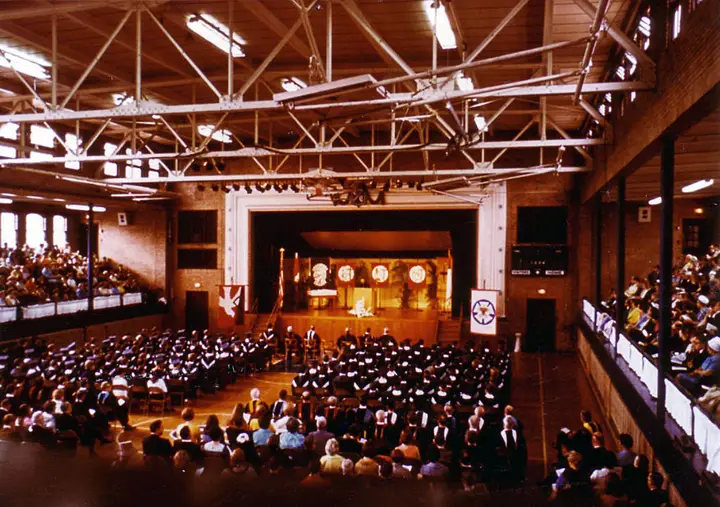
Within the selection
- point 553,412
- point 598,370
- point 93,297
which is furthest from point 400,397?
point 93,297

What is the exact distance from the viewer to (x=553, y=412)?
14.2 m

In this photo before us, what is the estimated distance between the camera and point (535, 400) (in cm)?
1547

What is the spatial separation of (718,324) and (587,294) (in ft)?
46.1

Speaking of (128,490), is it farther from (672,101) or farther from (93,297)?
(93,297)

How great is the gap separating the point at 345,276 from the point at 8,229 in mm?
15143

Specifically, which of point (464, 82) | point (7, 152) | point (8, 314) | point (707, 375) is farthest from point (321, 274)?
point (707, 375)

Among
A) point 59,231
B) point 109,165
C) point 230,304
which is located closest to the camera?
point 230,304

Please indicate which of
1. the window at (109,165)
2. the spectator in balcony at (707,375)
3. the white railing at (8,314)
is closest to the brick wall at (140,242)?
the window at (109,165)

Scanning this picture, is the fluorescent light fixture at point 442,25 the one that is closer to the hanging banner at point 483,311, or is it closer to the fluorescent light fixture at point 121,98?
the fluorescent light fixture at point 121,98

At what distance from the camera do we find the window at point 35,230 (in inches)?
1027

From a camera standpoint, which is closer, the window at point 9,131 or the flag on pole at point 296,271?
the window at point 9,131

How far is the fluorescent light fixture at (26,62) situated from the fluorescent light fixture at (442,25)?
8.70 meters

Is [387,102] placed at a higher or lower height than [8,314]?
higher

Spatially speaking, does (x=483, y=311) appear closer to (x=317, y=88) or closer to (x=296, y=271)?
(x=296, y=271)
